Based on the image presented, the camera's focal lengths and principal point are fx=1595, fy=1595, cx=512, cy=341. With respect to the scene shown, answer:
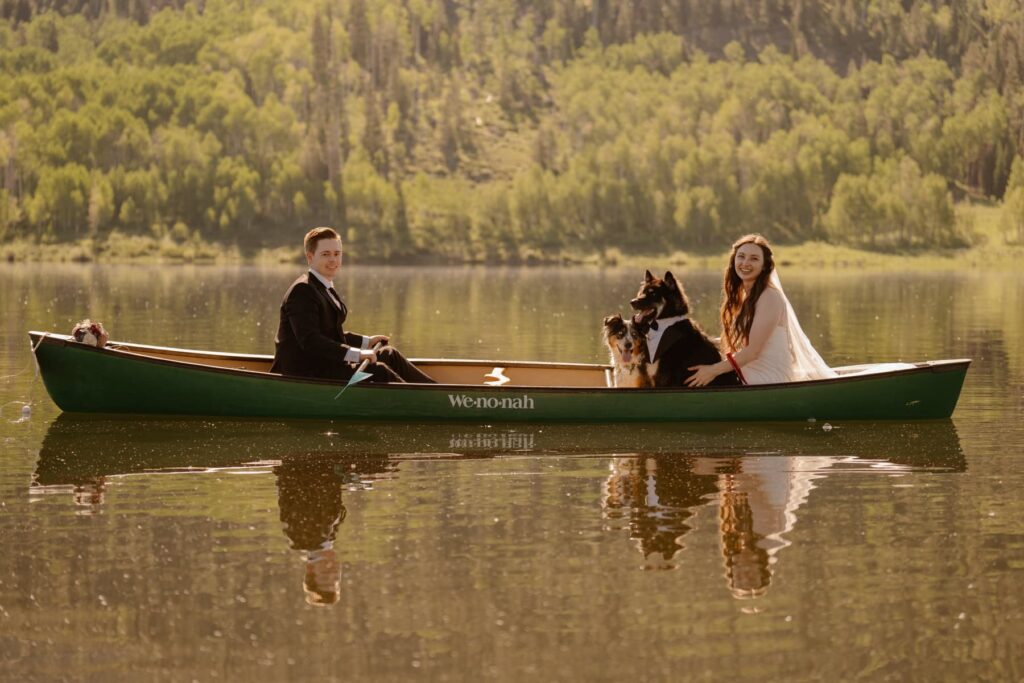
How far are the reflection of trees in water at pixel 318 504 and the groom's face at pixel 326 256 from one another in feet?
8.40

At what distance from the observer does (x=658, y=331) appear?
21234 mm

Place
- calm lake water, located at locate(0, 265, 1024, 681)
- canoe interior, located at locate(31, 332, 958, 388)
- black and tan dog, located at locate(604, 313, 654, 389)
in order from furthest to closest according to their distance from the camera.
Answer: canoe interior, located at locate(31, 332, 958, 388), black and tan dog, located at locate(604, 313, 654, 389), calm lake water, located at locate(0, 265, 1024, 681)

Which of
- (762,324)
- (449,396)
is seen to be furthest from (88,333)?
(762,324)

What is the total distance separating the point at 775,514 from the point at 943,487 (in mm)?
2993

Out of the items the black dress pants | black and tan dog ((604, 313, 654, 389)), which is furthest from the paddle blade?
black and tan dog ((604, 313, 654, 389))

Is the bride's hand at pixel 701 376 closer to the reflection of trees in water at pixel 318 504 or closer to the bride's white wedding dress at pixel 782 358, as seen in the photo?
the bride's white wedding dress at pixel 782 358

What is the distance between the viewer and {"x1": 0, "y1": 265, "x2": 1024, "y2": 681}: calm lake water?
36.1ft

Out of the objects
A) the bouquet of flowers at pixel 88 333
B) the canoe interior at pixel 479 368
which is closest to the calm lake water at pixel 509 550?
the bouquet of flowers at pixel 88 333

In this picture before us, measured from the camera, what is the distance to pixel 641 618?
1183 centimetres

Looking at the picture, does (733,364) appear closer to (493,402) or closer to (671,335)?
(671,335)

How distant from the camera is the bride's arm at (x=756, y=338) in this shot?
2139 centimetres

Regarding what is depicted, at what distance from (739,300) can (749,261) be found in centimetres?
95

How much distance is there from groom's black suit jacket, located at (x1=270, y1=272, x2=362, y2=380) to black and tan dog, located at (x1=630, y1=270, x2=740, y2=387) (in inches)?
159

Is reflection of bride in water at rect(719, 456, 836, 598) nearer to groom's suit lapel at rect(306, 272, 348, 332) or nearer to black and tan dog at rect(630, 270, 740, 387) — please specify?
black and tan dog at rect(630, 270, 740, 387)
